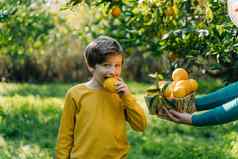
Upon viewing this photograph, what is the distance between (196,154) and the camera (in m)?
6.28

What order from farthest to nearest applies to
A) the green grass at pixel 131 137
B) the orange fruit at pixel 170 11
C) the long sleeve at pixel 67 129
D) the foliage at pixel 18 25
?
the foliage at pixel 18 25
the green grass at pixel 131 137
the orange fruit at pixel 170 11
the long sleeve at pixel 67 129

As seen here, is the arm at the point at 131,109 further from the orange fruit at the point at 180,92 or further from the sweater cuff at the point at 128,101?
the orange fruit at the point at 180,92

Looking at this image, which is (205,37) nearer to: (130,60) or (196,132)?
(196,132)

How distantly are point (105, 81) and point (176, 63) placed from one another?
2.00 metres

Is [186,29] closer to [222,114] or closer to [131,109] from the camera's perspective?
[131,109]

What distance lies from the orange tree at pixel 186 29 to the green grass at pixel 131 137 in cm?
90

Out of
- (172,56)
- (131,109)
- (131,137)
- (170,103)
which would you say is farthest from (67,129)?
(131,137)

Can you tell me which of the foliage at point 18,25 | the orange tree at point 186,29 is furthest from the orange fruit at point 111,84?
the foliage at point 18,25

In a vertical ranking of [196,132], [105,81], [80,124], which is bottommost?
[196,132]

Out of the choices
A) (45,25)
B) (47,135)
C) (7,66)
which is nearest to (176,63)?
(47,135)

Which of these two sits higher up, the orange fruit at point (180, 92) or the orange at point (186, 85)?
the orange at point (186, 85)

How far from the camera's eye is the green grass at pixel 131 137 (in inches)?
253

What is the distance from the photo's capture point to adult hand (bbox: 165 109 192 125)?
349cm

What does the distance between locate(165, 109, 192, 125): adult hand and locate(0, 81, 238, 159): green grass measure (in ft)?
8.83
